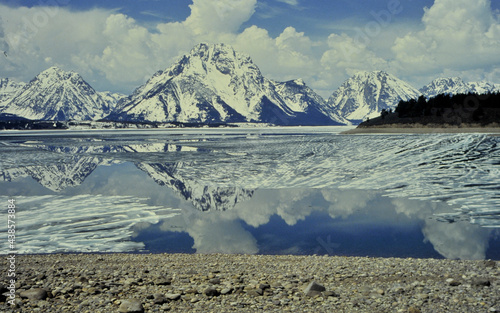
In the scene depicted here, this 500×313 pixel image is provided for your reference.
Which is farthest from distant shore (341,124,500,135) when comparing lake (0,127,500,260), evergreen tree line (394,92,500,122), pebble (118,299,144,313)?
pebble (118,299,144,313)

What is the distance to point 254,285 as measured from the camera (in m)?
13.4

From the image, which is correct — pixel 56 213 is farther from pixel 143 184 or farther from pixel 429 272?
pixel 429 272

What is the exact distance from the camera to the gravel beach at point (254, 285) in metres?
11.7

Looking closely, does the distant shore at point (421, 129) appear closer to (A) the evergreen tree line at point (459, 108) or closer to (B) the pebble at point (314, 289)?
(A) the evergreen tree line at point (459, 108)

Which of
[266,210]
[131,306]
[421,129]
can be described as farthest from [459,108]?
[131,306]

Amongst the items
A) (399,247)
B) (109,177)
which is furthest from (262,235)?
(109,177)

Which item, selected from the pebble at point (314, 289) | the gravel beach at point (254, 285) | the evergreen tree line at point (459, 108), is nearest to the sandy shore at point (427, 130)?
the evergreen tree line at point (459, 108)

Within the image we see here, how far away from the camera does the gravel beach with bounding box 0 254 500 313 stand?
1173 centimetres

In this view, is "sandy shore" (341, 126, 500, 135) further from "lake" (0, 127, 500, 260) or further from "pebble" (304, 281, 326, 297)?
"pebble" (304, 281, 326, 297)

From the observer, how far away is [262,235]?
73.5 feet

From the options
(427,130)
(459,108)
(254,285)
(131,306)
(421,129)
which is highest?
(459,108)

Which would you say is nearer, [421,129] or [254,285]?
[254,285]

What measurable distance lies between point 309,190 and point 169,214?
12475 mm

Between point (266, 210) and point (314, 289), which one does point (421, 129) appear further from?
point (314, 289)
